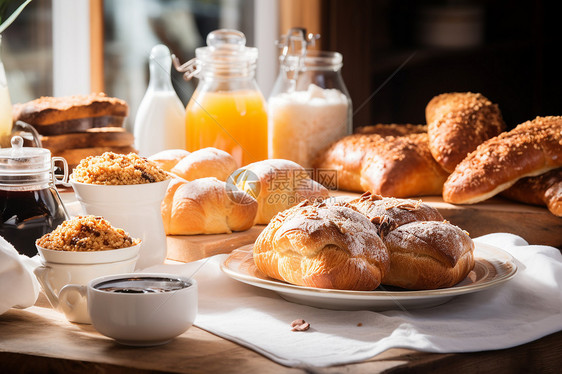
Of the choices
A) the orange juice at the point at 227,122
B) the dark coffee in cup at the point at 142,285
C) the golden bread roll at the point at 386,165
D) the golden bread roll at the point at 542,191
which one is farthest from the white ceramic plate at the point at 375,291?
the orange juice at the point at 227,122

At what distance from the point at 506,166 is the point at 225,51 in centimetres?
73

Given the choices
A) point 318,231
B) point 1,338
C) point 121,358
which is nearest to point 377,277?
point 318,231

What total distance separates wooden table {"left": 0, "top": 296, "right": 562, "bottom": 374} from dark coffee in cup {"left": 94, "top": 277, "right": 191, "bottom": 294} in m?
0.06

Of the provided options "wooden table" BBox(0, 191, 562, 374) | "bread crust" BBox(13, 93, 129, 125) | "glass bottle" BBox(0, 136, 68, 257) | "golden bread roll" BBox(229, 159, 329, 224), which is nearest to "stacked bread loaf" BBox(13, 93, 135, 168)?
"bread crust" BBox(13, 93, 129, 125)

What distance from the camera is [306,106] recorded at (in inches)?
77.7

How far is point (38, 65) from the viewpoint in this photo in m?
2.69

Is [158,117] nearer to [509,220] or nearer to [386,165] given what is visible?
[386,165]

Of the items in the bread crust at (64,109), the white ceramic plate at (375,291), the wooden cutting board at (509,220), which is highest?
the bread crust at (64,109)

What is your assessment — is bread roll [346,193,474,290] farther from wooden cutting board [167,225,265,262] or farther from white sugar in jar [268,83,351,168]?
white sugar in jar [268,83,351,168]

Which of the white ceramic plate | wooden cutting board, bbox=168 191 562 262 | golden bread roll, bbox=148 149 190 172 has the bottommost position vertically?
wooden cutting board, bbox=168 191 562 262

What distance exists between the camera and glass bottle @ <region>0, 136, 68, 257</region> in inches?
44.1

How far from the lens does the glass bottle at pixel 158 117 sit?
6.19 ft

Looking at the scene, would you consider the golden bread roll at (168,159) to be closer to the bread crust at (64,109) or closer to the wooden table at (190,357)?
the bread crust at (64,109)

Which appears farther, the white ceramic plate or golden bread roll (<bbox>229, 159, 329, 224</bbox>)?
golden bread roll (<bbox>229, 159, 329, 224</bbox>)
